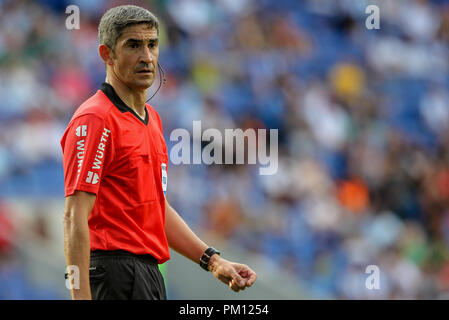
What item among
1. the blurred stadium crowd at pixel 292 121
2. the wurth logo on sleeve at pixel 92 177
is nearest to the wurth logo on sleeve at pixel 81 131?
the wurth logo on sleeve at pixel 92 177

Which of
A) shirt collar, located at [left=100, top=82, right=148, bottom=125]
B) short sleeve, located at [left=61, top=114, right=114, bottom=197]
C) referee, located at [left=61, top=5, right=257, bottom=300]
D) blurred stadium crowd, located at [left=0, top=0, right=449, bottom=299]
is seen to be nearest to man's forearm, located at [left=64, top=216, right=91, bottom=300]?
referee, located at [left=61, top=5, right=257, bottom=300]

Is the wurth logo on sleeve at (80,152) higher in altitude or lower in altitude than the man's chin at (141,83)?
Result: lower

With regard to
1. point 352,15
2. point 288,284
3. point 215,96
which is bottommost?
point 288,284

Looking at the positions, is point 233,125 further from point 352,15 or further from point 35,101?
point 352,15

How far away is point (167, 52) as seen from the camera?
38.6 ft

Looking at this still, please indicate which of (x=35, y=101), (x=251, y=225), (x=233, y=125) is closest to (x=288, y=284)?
(x=251, y=225)

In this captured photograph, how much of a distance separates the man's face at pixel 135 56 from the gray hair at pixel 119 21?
0.02m

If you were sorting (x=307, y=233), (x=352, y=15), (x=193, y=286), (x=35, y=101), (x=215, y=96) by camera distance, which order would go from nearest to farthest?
1. (x=193, y=286)
2. (x=35, y=101)
3. (x=307, y=233)
4. (x=215, y=96)
5. (x=352, y=15)

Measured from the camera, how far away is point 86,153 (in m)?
3.35

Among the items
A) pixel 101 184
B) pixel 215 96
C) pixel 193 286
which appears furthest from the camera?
pixel 215 96

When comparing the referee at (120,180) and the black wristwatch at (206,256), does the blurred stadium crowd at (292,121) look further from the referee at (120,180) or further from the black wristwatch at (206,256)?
the referee at (120,180)

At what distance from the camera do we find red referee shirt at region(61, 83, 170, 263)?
336 cm

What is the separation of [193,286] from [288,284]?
4.09ft

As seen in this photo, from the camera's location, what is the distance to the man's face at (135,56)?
3.60 meters
